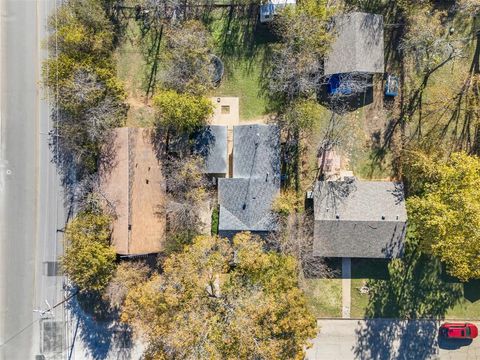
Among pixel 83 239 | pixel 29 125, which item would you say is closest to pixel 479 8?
pixel 83 239

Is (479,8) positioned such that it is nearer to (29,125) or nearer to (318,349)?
(318,349)

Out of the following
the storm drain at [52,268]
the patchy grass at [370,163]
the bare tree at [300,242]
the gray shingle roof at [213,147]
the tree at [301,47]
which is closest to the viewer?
the tree at [301,47]

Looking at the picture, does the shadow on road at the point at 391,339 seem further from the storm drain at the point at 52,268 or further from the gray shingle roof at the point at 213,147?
the storm drain at the point at 52,268

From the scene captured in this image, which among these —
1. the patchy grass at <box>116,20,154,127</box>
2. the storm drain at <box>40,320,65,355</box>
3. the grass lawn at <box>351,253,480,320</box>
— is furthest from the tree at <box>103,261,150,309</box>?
the grass lawn at <box>351,253,480,320</box>

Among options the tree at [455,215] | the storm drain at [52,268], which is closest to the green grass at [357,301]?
the tree at [455,215]

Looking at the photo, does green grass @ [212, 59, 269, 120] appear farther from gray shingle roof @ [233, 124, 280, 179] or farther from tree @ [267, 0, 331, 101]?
gray shingle roof @ [233, 124, 280, 179]

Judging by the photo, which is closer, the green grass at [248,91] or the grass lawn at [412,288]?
the grass lawn at [412,288]
